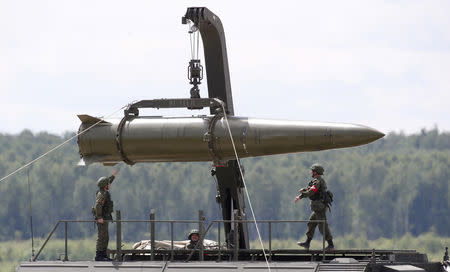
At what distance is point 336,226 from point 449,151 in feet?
38.1

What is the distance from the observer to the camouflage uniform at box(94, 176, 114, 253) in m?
21.8

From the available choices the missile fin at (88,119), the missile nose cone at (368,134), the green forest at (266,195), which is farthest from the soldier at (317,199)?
the green forest at (266,195)

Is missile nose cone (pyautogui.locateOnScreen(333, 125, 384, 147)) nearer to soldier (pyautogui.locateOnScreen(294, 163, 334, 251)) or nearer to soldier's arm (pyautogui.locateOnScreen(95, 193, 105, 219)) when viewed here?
soldier (pyautogui.locateOnScreen(294, 163, 334, 251))

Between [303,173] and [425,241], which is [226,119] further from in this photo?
[303,173]

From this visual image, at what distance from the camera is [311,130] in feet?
69.7

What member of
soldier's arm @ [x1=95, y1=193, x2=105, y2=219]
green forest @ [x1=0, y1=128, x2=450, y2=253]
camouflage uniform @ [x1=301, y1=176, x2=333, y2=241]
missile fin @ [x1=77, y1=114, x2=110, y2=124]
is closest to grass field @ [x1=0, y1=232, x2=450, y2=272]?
green forest @ [x1=0, y1=128, x2=450, y2=253]

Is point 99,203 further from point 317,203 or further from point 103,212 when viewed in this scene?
point 317,203

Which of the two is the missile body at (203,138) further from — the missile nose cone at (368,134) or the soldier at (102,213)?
the soldier at (102,213)

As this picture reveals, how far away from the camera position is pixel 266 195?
6881cm

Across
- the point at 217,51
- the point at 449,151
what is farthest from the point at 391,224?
the point at 217,51

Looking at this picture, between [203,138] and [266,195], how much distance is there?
155ft

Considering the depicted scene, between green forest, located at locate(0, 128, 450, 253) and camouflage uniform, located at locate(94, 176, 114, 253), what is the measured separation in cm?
4326

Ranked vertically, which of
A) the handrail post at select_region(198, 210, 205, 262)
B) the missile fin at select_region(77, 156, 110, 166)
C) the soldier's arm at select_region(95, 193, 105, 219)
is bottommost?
the handrail post at select_region(198, 210, 205, 262)

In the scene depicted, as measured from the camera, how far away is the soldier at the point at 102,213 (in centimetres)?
2177
